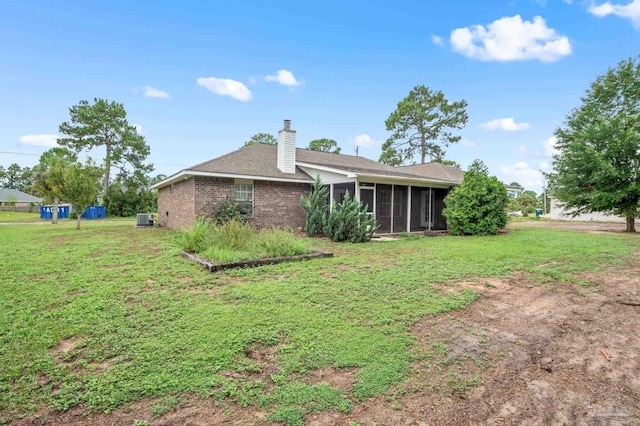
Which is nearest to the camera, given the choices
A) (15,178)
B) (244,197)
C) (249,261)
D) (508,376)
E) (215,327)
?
(508,376)

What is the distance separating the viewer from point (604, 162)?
14.4 metres

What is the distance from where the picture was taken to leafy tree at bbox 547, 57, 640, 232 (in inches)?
573

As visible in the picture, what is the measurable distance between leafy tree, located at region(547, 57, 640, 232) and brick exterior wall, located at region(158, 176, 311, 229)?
13.2m

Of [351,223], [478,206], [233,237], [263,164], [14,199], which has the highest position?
[263,164]

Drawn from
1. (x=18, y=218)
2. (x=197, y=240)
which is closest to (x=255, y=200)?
(x=197, y=240)

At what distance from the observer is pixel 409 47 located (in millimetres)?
16391

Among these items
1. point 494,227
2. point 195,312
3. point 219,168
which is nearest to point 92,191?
point 219,168

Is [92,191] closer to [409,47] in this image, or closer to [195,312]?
[195,312]

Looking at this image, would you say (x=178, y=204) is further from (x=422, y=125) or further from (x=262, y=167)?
(x=422, y=125)

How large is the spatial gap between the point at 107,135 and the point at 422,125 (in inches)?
1244

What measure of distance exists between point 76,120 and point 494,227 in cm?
3665

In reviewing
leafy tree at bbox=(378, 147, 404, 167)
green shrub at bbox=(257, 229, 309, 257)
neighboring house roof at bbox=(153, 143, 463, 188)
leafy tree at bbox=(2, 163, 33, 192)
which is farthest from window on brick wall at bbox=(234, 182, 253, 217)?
leafy tree at bbox=(2, 163, 33, 192)

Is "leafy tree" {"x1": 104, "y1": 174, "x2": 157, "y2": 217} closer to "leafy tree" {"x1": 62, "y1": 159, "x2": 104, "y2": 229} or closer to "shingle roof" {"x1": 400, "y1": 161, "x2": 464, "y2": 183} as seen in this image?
"leafy tree" {"x1": 62, "y1": 159, "x2": 104, "y2": 229}

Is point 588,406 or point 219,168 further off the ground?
point 219,168
